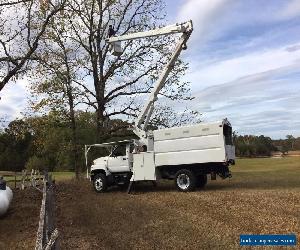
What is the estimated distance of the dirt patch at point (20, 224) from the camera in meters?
12.5

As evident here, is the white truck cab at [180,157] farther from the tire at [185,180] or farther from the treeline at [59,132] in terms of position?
the treeline at [59,132]

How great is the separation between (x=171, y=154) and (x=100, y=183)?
14.7 ft

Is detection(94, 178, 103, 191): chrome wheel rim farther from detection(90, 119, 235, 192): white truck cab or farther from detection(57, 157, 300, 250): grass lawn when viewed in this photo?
detection(57, 157, 300, 250): grass lawn

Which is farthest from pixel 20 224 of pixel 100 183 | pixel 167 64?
pixel 167 64

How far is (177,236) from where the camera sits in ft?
36.9

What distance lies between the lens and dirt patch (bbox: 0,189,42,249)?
40.9ft

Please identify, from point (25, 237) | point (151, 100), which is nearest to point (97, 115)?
point (151, 100)

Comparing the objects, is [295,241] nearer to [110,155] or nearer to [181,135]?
[181,135]

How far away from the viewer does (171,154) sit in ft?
69.6

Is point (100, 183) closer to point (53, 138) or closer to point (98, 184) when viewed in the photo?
point (98, 184)

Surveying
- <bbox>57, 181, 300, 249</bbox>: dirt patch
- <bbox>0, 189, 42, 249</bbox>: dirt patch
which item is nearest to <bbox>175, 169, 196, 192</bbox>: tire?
<bbox>57, 181, 300, 249</bbox>: dirt patch

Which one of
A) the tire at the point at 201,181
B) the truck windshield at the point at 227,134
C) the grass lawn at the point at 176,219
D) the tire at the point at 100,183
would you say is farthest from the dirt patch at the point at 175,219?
the tire at the point at 100,183

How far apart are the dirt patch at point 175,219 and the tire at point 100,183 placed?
345 cm

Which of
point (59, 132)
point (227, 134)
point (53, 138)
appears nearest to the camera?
point (227, 134)
